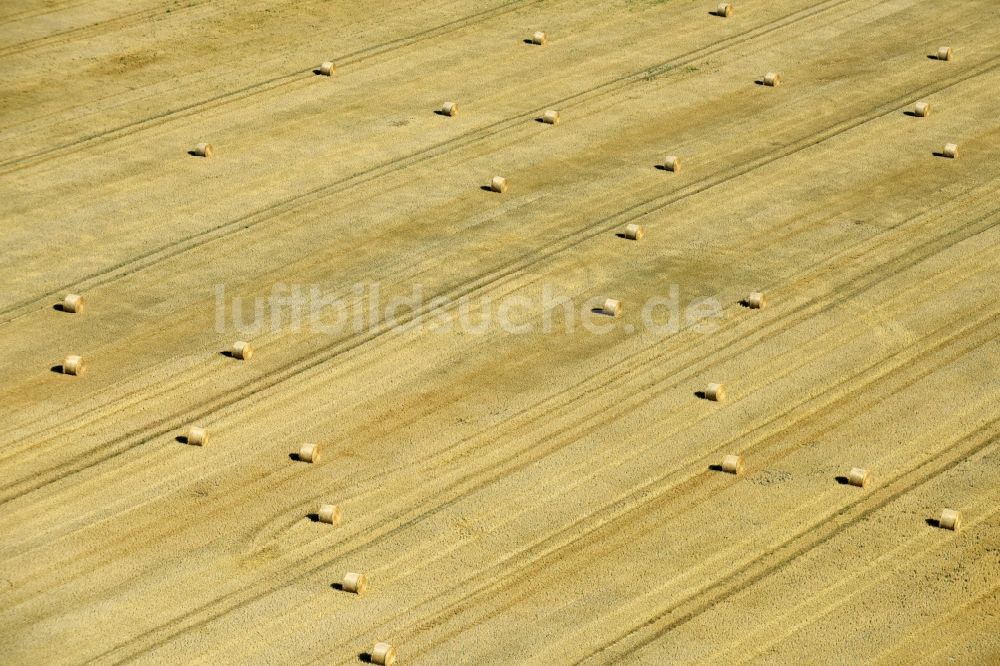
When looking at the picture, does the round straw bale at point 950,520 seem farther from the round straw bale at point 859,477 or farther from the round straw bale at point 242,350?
the round straw bale at point 242,350

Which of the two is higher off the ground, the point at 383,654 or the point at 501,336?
the point at 501,336

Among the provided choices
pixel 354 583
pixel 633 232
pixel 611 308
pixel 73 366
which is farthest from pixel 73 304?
pixel 633 232

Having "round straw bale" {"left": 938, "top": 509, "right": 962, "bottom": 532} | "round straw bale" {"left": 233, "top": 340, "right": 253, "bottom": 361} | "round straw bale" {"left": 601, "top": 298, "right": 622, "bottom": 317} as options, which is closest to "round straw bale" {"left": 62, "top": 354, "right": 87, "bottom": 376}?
"round straw bale" {"left": 233, "top": 340, "right": 253, "bottom": 361}

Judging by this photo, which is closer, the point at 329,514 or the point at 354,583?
the point at 354,583

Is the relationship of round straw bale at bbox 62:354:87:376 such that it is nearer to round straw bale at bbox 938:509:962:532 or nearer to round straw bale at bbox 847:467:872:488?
round straw bale at bbox 847:467:872:488

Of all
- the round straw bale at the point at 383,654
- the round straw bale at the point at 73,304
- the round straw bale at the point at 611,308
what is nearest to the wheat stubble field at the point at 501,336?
the round straw bale at the point at 73,304

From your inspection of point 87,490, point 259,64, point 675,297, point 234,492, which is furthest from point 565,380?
point 259,64

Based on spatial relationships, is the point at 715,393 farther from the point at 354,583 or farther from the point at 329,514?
the point at 354,583
